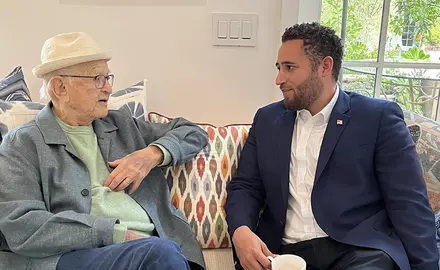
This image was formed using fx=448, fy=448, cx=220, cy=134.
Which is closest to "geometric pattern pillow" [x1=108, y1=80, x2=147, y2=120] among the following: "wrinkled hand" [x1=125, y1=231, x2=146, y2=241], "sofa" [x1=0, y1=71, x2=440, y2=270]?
"sofa" [x1=0, y1=71, x2=440, y2=270]

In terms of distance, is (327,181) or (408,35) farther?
(408,35)

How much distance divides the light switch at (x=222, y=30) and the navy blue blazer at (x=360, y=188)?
549 millimetres

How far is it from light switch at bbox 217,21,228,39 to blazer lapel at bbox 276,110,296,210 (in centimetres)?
51

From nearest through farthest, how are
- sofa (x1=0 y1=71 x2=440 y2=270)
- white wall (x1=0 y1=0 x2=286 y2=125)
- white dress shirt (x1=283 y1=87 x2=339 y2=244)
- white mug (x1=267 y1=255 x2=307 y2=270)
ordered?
1. white mug (x1=267 y1=255 x2=307 y2=270)
2. white dress shirt (x1=283 y1=87 x2=339 y2=244)
3. sofa (x1=0 y1=71 x2=440 y2=270)
4. white wall (x1=0 y1=0 x2=286 y2=125)

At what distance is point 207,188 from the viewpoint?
172 cm

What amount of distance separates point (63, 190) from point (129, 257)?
0.32 metres

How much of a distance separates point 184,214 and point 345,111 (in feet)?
2.30

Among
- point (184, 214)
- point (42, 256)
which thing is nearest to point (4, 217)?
point (42, 256)

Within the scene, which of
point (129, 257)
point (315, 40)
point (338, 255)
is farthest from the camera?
point (315, 40)

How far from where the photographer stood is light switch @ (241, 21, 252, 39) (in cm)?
197

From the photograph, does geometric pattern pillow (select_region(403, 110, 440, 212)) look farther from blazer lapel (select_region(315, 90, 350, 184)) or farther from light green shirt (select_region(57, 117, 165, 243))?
light green shirt (select_region(57, 117, 165, 243))

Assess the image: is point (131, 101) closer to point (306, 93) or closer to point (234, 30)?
point (234, 30)

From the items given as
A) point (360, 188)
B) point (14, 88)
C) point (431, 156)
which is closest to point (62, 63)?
point (14, 88)

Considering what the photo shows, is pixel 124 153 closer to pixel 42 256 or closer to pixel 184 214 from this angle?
pixel 184 214
